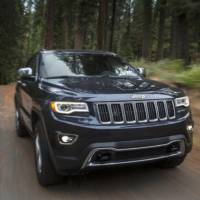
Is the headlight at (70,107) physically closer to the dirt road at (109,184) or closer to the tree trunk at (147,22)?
the dirt road at (109,184)

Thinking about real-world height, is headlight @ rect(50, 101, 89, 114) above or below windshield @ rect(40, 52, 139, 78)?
below

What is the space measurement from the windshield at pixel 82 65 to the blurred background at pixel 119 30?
4173 millimetres

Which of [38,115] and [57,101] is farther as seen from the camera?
[38,115]

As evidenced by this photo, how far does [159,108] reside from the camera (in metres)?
4.55

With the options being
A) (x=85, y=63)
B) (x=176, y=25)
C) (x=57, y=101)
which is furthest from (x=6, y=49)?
(x=57, y=101)

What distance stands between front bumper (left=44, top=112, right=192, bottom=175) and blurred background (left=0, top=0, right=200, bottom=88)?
5.81 meters

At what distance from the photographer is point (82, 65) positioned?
19.8ft

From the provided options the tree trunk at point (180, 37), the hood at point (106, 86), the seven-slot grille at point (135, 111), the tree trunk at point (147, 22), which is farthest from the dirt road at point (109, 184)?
the tree trunk at point (147, 22)

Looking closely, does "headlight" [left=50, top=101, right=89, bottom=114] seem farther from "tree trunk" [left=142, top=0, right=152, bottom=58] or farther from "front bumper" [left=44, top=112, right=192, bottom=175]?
"tree trunk" [left=142, top=0, right=152, bottom=58]

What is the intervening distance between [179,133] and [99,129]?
44.1 inches

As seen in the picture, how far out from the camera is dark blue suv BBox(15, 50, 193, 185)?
4.18 metres

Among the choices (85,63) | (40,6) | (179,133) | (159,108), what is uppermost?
(40,6)

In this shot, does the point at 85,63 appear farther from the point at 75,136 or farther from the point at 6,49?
the point at 6,49

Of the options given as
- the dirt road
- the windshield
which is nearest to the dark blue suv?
the dirt road
